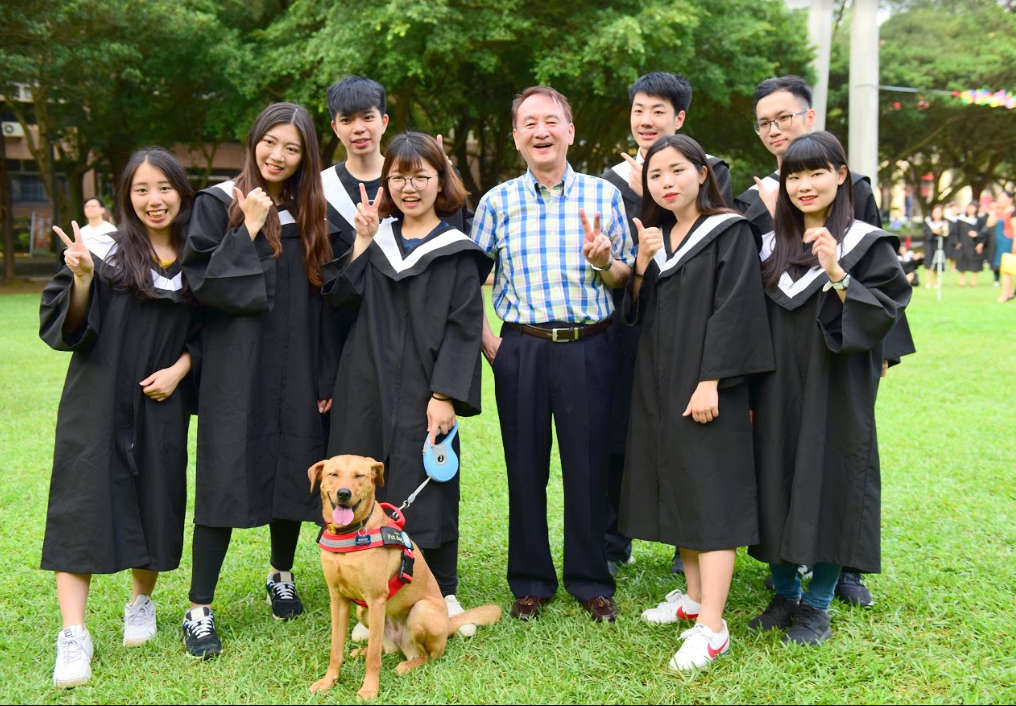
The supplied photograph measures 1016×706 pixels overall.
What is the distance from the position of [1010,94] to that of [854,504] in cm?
2846

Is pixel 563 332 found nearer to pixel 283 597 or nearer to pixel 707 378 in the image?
pixel 707 378

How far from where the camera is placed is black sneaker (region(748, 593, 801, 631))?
3.71 m

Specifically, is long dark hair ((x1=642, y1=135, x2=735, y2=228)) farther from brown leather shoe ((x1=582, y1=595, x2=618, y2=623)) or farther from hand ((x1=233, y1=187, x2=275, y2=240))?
brown leather shoe ((x1=582, y1=595, x2=618, y2=623))

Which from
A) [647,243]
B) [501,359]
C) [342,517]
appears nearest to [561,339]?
[501,359]

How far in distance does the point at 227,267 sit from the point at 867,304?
2427 millimetres

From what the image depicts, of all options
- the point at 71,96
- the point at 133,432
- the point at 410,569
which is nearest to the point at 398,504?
the point at 410,569

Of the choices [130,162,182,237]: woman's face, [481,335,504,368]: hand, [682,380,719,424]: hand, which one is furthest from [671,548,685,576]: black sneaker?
[130,162,182,237]: woman's face

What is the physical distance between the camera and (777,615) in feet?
12.3

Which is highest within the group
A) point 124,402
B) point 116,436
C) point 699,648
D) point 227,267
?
point 227,267

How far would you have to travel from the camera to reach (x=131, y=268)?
11.5 feet

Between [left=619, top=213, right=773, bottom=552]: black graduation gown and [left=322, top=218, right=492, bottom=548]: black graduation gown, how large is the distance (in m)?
0.79

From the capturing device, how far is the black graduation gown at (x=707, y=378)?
11.3 feet

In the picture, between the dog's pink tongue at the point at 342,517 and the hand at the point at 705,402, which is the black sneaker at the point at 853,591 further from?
the dog's pink tongue at the point at 342,517

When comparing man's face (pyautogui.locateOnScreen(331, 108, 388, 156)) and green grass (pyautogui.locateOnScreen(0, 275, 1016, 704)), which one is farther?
man's face (pyautogui.locateOnScreen(331, 108, 388, 156))
